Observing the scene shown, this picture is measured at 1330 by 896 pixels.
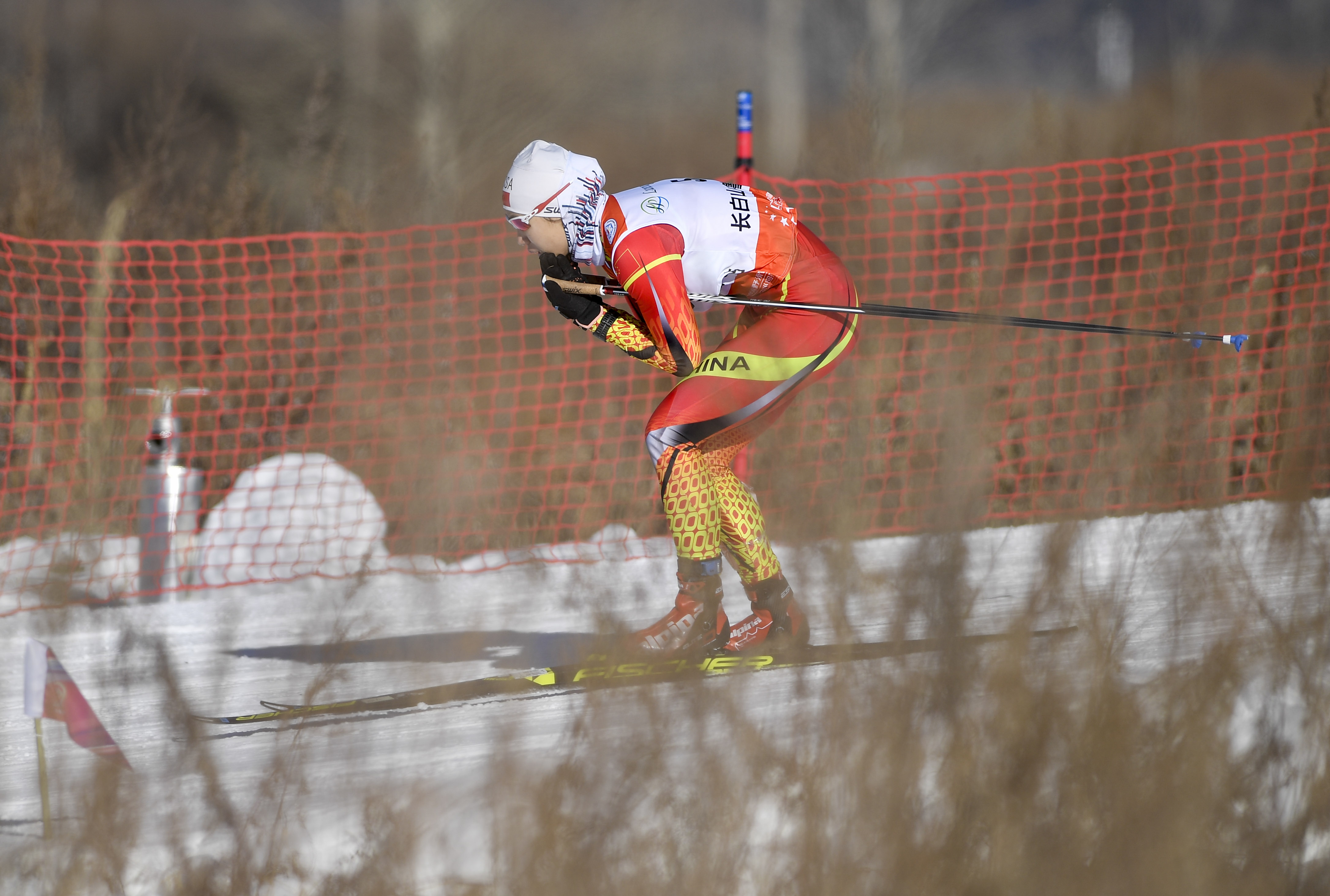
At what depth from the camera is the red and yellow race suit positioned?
301 centimetres

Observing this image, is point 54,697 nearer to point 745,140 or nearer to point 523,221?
point 523,221

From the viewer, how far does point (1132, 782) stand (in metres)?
1.72

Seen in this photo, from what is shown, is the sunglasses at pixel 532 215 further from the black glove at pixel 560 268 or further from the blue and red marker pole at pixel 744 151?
the blue and red marker pole at pixel 744 151

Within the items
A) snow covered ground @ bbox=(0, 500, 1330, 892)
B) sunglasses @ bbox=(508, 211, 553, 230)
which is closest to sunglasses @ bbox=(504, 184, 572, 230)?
sunglasses @ bbox=(508, 211, 553, 230)

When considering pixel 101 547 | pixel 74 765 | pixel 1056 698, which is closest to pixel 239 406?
pixel 101 547

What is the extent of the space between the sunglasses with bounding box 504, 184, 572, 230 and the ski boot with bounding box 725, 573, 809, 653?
49.1 inches

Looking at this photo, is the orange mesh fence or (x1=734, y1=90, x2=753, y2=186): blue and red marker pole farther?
(x1=734, y1=90, x2=753, y2=186): blue and red marker pole

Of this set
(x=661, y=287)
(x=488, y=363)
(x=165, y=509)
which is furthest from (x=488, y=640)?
(x=488, y=363)

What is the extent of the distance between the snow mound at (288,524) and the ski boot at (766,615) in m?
2.14

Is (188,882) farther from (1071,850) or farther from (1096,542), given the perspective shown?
(1096,542)

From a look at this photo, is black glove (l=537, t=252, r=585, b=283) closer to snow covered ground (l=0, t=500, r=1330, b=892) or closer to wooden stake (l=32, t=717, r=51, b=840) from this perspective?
snow covered ground (l=0, t=500, r=1330, b=892)

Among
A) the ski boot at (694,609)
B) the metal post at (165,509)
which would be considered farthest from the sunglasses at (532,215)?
the metal post at (165,509)

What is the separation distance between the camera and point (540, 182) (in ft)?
9.80

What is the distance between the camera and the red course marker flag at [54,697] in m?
2.21
